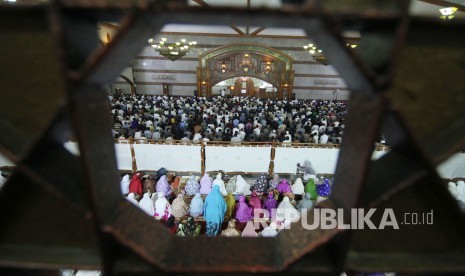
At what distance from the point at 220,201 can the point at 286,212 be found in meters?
1.33

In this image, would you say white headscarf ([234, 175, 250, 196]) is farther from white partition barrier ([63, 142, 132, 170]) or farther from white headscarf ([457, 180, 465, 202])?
white headscarf ([457, 180, 465, 202])

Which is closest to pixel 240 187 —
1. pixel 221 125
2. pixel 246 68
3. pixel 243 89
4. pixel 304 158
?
pixel 304 158

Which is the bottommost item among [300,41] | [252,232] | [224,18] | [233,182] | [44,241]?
[252,232]

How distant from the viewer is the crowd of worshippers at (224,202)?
5184 millimetres

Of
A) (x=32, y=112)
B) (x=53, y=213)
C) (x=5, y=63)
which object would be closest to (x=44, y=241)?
(x=53, y=213)

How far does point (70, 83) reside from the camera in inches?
30.0

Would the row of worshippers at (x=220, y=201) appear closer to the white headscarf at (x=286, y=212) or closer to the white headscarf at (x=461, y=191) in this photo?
the white headscarf at (x=286, y=212)

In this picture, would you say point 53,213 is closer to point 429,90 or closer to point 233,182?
point 429,90

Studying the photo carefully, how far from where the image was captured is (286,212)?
546 centimetres

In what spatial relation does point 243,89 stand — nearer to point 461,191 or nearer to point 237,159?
point 237,159

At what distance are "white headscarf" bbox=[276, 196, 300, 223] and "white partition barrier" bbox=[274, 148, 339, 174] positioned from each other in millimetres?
1896

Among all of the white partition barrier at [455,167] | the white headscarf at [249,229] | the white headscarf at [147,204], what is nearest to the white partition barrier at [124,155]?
the white headscarf at [147,204]

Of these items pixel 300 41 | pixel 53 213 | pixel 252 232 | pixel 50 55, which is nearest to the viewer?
pixel 50 55

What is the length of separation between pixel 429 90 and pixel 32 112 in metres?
1.43
